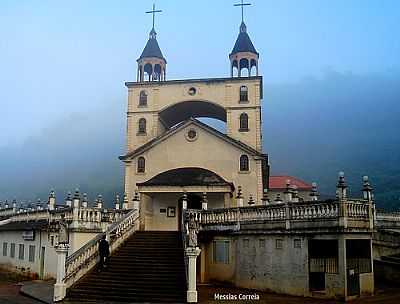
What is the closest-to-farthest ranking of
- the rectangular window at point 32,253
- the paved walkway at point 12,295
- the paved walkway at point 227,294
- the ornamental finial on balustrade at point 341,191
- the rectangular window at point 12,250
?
the paved walkway at point 227,294
the ornamental finial on balustrade at point 341,191
the paved walkway at point 12,295
the rectangular window at point 32,253
the rectangular window at point 12,250

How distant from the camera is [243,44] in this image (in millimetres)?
44188

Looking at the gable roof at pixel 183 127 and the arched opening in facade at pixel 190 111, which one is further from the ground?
the arched opening in facade at pixel 190 111

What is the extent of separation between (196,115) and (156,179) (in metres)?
13.4

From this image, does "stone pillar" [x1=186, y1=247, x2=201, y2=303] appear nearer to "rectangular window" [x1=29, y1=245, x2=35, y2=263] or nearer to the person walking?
the person walking

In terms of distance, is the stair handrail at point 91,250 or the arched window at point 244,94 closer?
the stair handrail at point 91,250

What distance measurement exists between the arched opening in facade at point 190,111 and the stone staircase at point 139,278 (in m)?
19.3

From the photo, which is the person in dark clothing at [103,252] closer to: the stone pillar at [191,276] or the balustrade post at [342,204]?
the stone pillar at [191,276]

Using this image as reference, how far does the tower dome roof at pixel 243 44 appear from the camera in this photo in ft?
143

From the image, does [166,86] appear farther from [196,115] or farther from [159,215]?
[159,215]

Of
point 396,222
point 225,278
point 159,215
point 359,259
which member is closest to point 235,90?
point 159,215

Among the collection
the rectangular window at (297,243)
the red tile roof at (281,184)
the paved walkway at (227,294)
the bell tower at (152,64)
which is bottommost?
the paved walkway at (227,294)

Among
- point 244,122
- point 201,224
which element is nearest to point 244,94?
point 244,122

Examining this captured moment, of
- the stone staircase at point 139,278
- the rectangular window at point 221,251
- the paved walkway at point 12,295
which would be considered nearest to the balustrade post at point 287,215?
the rectangular window at point 221,251

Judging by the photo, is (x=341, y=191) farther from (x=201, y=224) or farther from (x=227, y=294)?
(x=201, y=224)
